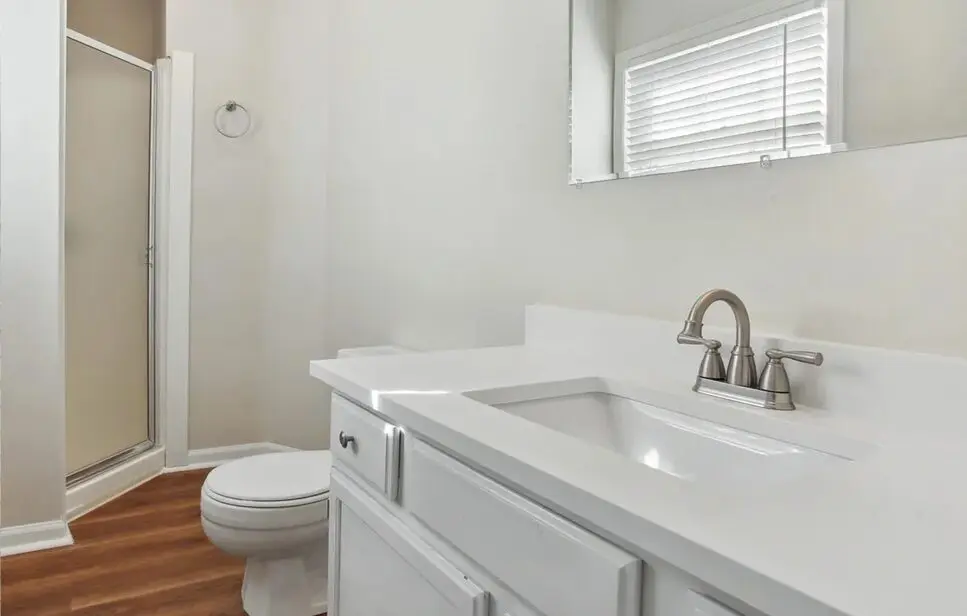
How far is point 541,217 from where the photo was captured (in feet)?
5.58

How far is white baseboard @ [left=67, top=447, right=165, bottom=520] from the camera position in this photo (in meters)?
2.53

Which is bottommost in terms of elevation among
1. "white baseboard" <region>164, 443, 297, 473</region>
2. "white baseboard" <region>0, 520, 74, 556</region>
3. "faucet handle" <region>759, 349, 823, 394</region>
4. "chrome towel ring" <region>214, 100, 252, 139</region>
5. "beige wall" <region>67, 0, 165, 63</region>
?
"white baseboard" <region>0, 520, 74, 556</region>

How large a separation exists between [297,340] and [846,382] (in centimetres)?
251

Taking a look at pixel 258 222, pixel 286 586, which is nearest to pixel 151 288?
pixel 258 222

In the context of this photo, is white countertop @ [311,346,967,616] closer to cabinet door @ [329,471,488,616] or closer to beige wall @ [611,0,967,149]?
cabinet door @ [329,471,488,616]

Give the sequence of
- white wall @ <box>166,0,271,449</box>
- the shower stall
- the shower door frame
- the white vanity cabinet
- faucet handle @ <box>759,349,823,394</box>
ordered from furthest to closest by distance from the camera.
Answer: white wall @ <box>166,0,271,449</box> < the shower door frame < the shower stall < faucet handle @ <box>759,349,823,394</box> < the white vanity cabinet

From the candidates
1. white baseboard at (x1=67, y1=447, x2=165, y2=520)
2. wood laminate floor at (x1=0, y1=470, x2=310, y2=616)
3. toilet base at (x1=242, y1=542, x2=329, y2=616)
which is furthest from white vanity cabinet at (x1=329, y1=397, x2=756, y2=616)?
white baseboard at (x1=67, y1=447, x2=165, y2=520)

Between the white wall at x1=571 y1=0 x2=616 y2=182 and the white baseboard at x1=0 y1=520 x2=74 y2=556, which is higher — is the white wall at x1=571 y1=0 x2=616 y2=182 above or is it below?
above

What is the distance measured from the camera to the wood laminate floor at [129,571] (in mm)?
1897

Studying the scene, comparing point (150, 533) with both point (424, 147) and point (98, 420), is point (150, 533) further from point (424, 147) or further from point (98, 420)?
point (424, 147)

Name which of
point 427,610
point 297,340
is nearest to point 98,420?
point 297,340

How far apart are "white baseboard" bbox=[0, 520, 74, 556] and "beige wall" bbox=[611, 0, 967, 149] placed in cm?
260

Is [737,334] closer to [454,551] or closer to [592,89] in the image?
[454,551]

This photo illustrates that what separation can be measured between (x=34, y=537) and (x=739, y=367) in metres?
2.38
